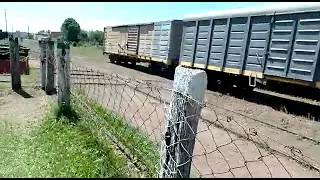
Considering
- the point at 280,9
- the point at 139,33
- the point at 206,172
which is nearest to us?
the point at 206,172

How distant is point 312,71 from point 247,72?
7.85ft

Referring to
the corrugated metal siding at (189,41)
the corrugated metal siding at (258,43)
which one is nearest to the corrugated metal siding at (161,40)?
the corrugated metal siding at (189,41)

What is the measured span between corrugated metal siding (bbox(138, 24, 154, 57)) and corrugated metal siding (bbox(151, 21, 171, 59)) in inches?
25.3

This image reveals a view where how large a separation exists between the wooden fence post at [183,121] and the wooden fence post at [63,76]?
3.31 meters

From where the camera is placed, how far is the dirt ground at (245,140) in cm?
418

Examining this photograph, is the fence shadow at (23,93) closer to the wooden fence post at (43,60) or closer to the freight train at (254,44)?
the wooden fence post at (43,60)

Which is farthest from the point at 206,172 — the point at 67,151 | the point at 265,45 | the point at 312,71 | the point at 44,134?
the point at 265,45

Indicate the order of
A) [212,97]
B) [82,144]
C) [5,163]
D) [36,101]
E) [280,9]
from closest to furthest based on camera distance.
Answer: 1. [5,163]
2. [82,144]
3. [36,101]
4. [280,9]
5. [212,97]

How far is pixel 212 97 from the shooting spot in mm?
10758

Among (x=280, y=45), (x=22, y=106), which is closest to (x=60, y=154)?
(x=22, y=106)

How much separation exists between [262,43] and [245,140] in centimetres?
503

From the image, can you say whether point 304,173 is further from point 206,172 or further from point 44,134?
point 44,134

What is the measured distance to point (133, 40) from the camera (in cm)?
2062

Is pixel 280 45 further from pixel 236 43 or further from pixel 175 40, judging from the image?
pixel 175 40
